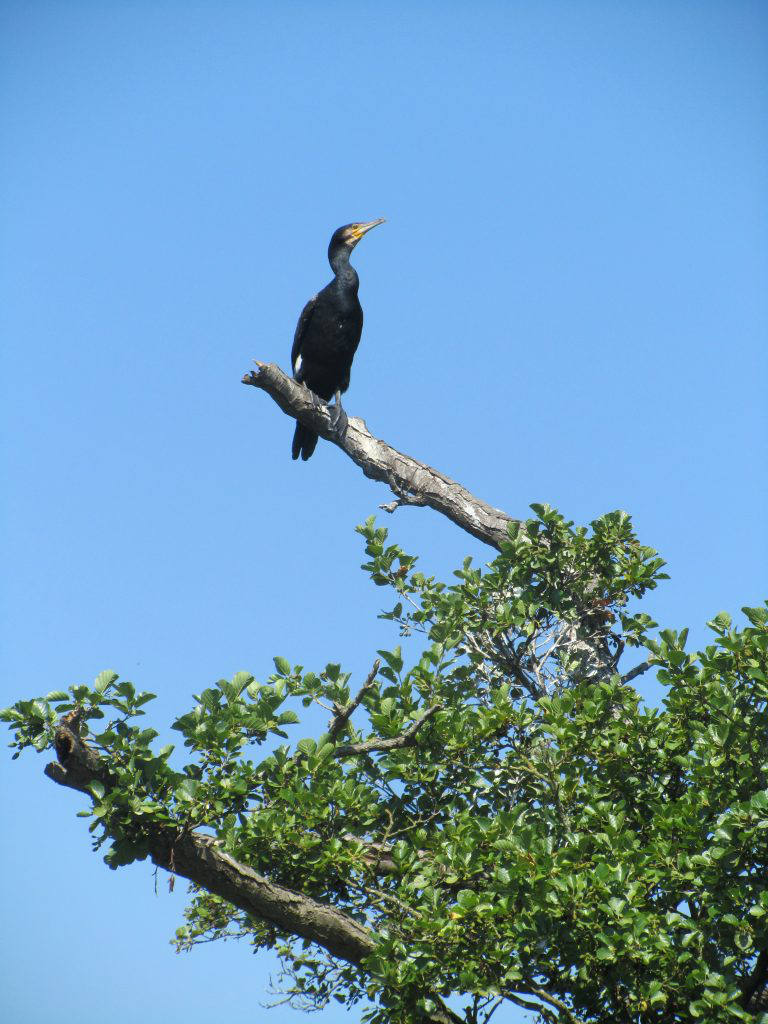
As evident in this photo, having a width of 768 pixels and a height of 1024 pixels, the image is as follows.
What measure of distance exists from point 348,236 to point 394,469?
10.1 ft

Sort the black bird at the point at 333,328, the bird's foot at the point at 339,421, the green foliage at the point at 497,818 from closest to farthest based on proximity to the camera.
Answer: the green foliage at the point at 497,818 → the bird's foot at the point at 339,421 → the black bird at the point at 333,328

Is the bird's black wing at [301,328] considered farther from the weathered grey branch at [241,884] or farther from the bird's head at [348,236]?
the weathered grey branch at [241,884]

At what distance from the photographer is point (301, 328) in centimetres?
780

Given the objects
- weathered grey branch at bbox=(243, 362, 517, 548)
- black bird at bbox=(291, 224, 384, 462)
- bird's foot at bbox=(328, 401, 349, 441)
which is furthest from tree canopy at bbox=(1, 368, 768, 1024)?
black bird at bbox=(291, 224, 384, 462)

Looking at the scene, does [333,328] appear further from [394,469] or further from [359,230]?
[394,469]

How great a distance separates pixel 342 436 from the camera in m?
5.77

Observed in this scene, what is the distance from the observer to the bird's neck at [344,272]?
7762mm

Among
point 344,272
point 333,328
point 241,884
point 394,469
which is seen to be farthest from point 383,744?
point 344,272

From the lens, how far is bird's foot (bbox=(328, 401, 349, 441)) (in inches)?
227

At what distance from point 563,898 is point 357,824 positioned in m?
0.83

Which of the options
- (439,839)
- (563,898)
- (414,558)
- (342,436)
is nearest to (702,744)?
(563,898)

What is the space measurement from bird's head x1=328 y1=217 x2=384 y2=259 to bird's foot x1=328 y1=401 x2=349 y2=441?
8.24ft

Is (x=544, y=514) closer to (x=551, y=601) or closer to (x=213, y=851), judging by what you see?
(x=551, y=601)

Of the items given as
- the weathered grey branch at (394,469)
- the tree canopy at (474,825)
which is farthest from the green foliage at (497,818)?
the weathered grey branch at (394,469)
